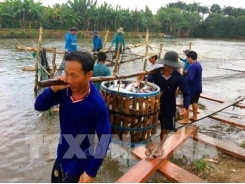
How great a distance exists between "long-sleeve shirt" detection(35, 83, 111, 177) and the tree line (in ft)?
100

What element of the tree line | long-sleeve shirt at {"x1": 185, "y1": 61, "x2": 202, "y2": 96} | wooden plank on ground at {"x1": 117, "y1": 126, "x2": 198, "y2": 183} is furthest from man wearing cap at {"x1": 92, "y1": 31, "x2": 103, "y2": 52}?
the tree line

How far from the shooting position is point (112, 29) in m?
40.0

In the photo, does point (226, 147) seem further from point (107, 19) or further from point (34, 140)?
point (107, 19)

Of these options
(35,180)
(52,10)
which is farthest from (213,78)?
(52,10)

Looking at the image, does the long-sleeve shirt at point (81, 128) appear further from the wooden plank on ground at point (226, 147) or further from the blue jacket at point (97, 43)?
the blue jacket at point (97, 43)

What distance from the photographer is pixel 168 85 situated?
3.60 meters

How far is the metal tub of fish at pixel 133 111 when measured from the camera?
3.35 metres

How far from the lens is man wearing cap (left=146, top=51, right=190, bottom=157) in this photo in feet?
11.4

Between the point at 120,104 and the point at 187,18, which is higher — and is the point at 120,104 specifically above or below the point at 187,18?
below

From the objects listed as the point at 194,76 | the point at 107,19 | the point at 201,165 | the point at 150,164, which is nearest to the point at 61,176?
the point at 150,164

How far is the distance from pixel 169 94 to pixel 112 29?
37734 mm

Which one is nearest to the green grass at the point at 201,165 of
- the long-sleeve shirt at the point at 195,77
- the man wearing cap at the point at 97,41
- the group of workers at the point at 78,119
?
the long-sleeve shirt at the point at 195,77

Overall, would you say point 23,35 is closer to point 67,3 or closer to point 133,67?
point 67,3

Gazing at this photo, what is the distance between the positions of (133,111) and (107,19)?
3649cm
